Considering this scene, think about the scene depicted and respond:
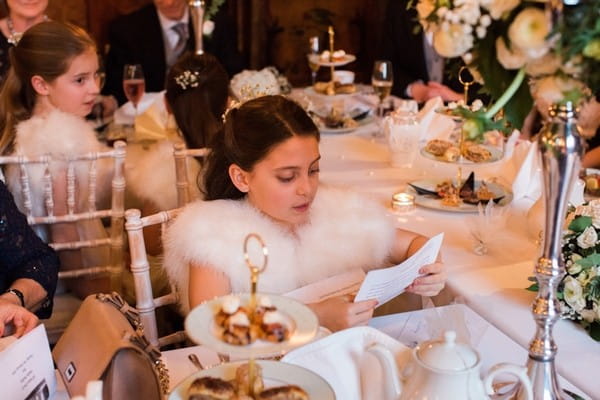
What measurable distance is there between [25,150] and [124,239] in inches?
15.9

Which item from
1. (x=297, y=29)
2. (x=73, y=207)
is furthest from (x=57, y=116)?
(x=297, y=29)

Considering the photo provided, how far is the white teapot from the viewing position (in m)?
1.04

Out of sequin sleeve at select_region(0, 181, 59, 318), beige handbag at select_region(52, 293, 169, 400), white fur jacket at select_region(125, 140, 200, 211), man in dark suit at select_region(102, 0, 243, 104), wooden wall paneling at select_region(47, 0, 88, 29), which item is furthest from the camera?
wooden wall paneling at select_region(47, 0, 88, 29)

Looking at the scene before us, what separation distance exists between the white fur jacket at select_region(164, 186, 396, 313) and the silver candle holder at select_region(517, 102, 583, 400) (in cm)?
66

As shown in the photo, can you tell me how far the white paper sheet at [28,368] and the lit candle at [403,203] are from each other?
117 cm

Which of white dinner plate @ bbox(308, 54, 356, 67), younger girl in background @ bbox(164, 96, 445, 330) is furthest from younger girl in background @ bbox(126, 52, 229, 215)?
white dinner plate @ bbox(308, 54, 356, 67)

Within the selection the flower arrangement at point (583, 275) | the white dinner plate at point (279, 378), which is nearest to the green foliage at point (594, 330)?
the flower arrangement at point (583, 275)

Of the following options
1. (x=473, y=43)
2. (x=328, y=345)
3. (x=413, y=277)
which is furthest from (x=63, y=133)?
(x=473, y=43)

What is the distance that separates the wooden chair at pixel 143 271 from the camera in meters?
1.71

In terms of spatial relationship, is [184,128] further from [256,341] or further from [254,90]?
[256,341]

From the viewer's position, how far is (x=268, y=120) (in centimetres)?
171

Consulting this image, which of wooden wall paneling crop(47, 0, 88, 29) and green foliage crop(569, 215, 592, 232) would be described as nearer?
green foliage crop(569, 215, 592, 232)

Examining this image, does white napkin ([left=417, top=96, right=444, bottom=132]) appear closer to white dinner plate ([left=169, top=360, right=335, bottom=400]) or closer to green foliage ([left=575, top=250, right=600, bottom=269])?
green foliage ([left=575, top=250, right=600, bottom=269])

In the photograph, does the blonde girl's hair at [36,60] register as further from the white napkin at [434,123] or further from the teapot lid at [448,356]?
the teapot lid at [448,356]
